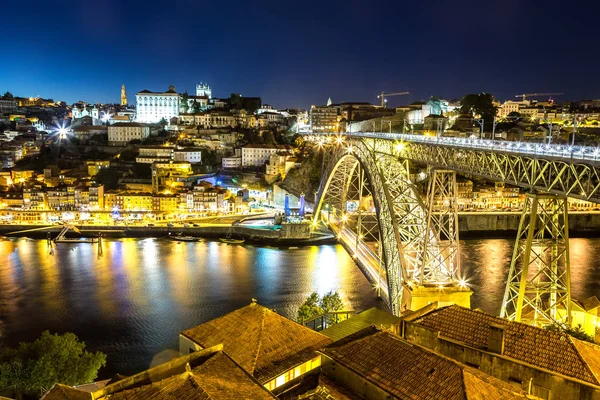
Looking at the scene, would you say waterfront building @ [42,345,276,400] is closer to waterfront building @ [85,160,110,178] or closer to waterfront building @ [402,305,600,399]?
waterfront building @ [402,305,600,399]

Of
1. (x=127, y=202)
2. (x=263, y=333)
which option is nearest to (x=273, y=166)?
(x=127, y=202)

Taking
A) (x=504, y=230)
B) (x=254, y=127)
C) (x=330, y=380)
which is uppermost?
(x=254, y=127)

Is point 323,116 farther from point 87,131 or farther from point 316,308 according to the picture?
point 316,308

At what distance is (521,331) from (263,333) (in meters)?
2.64

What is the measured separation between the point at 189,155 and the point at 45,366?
92.5 feet

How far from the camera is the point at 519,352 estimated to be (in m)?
4.70

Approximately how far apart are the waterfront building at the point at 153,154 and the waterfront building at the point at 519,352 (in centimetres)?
3181

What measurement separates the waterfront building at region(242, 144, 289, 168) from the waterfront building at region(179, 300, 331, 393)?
30.4m

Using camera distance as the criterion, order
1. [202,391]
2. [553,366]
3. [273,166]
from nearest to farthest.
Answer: [202,391]
[553,366]
[273,166]

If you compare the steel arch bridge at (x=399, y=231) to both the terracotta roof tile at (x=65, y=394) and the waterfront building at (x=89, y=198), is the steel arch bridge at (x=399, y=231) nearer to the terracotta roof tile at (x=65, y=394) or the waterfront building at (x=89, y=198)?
the terracotta roof tile at (x=65, y=394)

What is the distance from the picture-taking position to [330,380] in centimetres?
469

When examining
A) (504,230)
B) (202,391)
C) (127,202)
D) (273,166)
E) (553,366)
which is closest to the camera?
(202,391)

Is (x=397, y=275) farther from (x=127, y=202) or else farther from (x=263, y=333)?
(x=127, y=202)

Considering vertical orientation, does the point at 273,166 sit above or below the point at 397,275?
above
